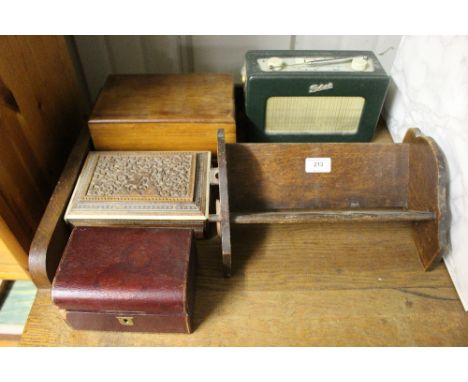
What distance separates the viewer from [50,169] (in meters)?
0.89

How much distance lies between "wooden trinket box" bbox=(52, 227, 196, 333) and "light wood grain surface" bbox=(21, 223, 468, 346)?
49 mm

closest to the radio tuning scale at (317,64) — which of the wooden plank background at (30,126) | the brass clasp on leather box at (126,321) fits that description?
the wooden plank background at (30,126)

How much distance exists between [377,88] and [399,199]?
0.26 m

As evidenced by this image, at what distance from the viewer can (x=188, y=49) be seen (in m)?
1.09

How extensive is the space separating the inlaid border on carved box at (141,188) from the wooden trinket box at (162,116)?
41 mm

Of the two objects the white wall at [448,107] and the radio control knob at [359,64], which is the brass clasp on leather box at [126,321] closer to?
the white wall at [448,107]

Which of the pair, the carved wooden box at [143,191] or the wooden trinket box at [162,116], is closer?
the carved wooden box at [143,191]

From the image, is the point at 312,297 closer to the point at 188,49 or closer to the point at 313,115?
the point at 313,115

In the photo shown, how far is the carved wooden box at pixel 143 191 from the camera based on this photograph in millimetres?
741

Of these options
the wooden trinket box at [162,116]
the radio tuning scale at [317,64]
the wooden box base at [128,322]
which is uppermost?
the radio tuning scale at [317,64]

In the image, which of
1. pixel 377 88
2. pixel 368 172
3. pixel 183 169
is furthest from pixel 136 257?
pixel 377 88

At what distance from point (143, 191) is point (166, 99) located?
262 mm

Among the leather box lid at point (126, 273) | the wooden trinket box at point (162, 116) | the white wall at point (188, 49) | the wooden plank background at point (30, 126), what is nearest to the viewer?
the leather box lid at point (126, 273)

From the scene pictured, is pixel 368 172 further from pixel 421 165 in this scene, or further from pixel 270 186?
pixel 270 186
